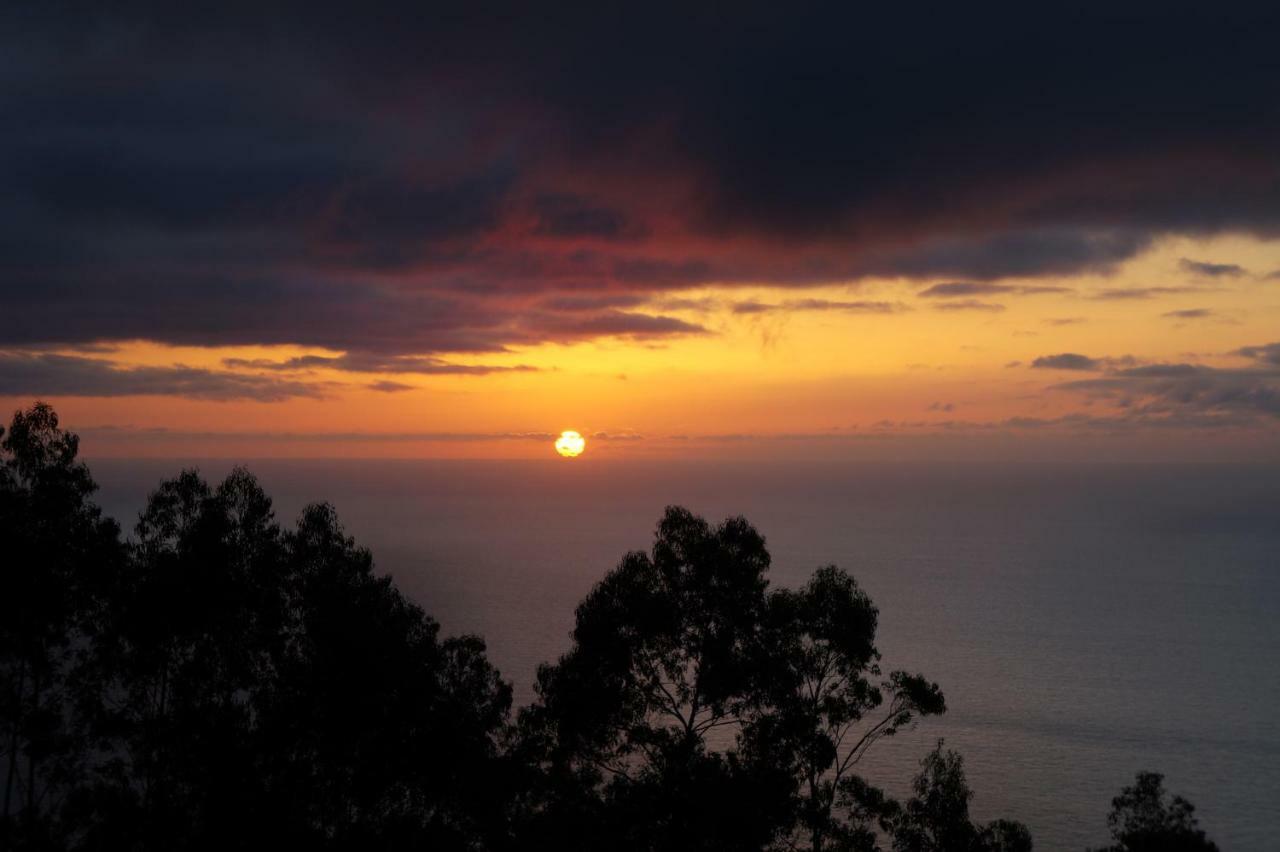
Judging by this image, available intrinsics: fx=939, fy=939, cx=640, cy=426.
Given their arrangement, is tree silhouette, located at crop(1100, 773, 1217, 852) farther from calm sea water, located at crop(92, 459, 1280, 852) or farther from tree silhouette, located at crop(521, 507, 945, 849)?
calm sea water, located at crop(92, 459, 1280, 852)

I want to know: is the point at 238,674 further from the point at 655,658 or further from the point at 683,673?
the point at 683,673

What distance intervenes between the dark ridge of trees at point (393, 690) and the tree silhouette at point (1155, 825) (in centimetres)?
23

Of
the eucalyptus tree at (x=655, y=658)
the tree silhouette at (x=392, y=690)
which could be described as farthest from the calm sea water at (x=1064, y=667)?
the eucalyptus tree at (x=655, y=658)

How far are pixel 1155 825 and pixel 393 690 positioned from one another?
67.2ft

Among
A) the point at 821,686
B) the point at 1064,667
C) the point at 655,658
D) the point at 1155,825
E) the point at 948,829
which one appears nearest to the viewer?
the point at 1155,825

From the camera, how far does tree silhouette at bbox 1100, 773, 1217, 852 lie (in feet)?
74.2

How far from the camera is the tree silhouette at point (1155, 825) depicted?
22625 millimetres

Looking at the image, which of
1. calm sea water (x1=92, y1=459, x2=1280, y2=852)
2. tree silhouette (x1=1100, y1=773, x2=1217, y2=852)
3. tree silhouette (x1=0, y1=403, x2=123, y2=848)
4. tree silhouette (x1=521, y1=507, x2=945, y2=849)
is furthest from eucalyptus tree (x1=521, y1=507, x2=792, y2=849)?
calm sea water (x1=92, y1=459, x2=1280, y2=852)

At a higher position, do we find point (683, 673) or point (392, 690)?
point (683, 673)

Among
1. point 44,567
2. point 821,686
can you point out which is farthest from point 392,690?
point 821,686

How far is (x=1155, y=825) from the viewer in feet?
77.3

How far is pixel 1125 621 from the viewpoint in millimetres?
146500

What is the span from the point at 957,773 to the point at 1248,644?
410 feet

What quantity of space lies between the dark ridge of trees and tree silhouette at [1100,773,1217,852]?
23 centimetres
